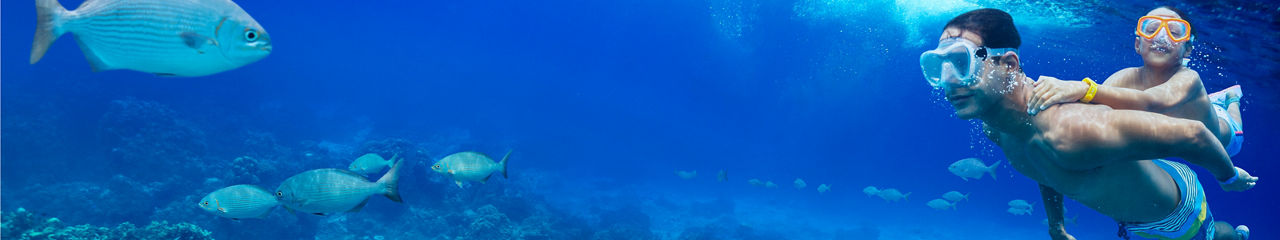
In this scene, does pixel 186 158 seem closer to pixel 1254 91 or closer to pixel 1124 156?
pixel 1124 156

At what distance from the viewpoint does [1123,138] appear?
190cm

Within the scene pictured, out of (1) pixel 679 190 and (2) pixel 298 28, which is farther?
(2) pixel 298 28

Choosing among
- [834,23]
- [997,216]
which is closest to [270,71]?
[834,23]

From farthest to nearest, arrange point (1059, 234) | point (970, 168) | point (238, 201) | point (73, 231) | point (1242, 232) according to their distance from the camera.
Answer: point (970, 168) → point (73, 231) → point (238, 201) → point (1242, 232) → point (1059, 234)

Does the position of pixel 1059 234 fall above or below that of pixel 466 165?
below

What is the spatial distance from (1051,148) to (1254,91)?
2772 cm

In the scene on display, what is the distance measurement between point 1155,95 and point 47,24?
15.7ft

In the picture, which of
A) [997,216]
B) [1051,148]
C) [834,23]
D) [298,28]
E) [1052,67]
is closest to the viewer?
[1051,148]

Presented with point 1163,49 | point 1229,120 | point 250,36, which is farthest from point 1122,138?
point 250,36

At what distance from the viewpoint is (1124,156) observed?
198 centimetres

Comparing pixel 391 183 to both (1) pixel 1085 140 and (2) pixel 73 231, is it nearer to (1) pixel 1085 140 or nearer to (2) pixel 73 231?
(1) pixel 1085 140

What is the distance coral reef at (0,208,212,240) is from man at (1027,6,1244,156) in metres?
11.4

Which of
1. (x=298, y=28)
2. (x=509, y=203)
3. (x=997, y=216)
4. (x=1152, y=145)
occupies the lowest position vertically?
(x=1152, y=145)

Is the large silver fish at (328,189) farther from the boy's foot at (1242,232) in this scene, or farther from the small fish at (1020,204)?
the small fish at (1020,204)
